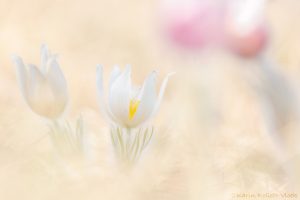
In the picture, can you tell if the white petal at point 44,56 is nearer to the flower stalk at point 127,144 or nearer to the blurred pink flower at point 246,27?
the flower stalk at point 127,144

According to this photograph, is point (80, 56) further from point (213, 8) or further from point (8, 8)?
point (213, 8)

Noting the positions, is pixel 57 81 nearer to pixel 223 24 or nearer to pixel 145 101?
pixel 145 101

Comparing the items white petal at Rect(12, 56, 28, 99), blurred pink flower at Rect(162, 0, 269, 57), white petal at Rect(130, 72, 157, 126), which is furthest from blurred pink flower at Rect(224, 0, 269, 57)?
white petal at Rect(12, 56, 28, 99)

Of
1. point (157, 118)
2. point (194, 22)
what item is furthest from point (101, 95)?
point (157, 118)

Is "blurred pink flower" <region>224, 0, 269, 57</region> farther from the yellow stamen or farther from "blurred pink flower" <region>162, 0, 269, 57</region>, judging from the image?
the yellow stamen

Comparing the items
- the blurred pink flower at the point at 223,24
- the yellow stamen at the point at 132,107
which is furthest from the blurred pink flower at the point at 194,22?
the yellow stamen at the point at 132,107
